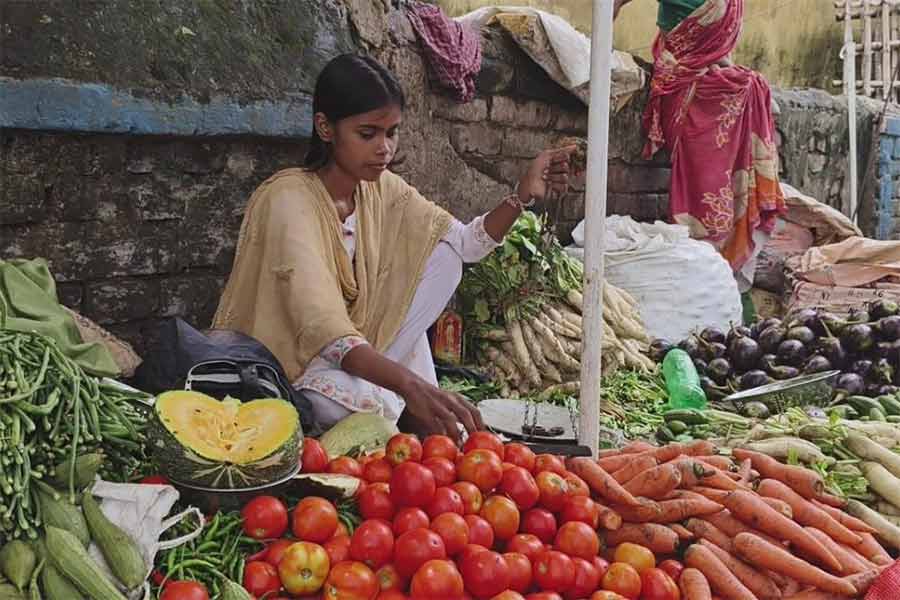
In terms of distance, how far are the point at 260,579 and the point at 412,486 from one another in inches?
15.4

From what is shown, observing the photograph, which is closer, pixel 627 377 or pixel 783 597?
pixel 783 597

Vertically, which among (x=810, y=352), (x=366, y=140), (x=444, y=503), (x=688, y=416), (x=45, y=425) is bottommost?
(x=688, y=416)

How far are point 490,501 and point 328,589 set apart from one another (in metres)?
0.45

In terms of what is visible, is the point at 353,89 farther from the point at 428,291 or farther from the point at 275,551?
the point at 275,551

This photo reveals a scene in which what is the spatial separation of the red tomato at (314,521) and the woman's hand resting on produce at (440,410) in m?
0.50

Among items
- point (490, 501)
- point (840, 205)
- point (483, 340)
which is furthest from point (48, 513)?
point (840, 205)

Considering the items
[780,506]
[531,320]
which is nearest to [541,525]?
[780,506]

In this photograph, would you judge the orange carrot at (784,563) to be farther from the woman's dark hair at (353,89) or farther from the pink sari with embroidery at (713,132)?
the pink sari with embroidery at (713,132)

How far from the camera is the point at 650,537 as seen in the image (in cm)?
227

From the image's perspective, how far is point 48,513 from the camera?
1.82 m

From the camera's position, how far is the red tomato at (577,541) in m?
2.13

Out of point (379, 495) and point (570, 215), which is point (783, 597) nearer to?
point (379, 495)

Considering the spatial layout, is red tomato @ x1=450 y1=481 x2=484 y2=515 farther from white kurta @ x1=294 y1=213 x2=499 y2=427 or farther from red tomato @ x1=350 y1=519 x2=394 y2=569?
white kurta @ x1=294 y1=213 x2=499 y2=427

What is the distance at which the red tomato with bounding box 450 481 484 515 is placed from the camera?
2.14 meters
